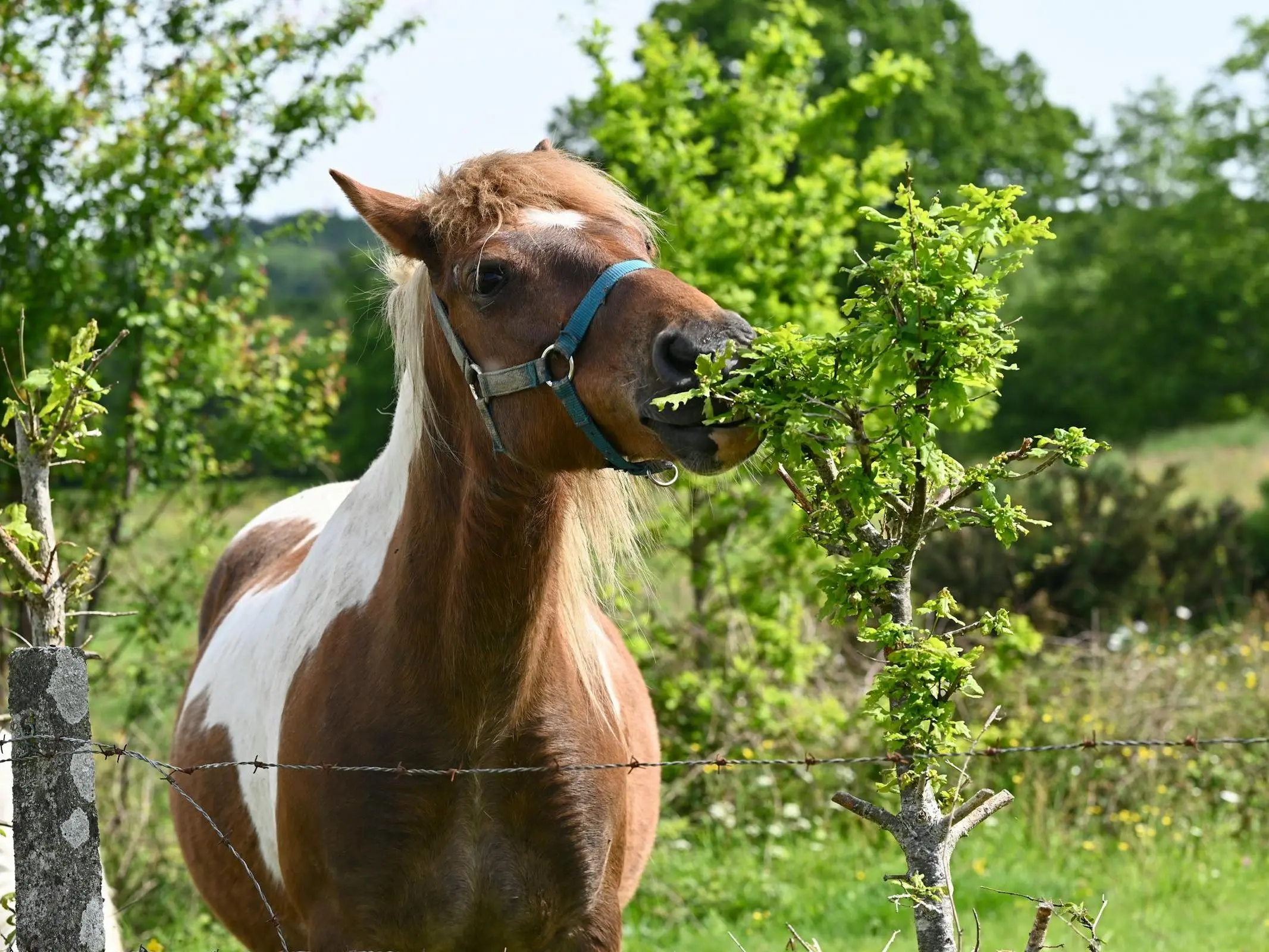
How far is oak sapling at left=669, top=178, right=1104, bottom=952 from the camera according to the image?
1.88 meters

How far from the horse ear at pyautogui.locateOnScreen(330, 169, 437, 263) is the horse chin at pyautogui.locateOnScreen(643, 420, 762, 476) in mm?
831

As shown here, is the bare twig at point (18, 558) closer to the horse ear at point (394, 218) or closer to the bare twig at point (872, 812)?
the horse ear at point (394, 218)

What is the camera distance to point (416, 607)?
9.22 feet

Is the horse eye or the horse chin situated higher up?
the horse eye

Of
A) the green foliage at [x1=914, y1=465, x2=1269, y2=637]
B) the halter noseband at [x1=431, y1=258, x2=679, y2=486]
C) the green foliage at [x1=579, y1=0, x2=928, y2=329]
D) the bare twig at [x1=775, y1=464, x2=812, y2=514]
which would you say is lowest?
the green foliage at [x1=914, y1=465, x2=1269, y2=637]

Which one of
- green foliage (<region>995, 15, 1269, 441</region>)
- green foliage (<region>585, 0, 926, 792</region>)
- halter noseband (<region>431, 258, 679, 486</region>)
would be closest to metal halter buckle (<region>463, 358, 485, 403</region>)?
halter noseband (<region>431, 258, 679, 486</region>)

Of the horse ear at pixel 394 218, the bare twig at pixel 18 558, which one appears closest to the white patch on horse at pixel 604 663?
the horse ear at pixel 394 218

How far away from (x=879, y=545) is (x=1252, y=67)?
26.4 m

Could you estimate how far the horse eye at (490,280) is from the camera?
265 cm

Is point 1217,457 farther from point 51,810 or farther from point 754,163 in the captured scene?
point 51,810

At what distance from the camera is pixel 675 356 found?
2.26 m

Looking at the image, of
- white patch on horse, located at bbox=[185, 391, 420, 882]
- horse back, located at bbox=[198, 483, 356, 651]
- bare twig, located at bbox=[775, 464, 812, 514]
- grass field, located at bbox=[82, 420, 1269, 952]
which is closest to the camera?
bare twig, located at bbox=[775, 464, 812, 514]

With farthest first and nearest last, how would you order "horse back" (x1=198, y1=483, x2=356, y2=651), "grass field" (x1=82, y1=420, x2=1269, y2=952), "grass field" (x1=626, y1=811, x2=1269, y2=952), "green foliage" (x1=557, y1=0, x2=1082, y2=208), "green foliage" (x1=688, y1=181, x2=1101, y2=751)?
"green foliage" (x1=557, y1=0, x2=1082, y2=208)
"grass field" (x1=82, y1=420, x2=1269, y2=952)
"grass field" (x1=626, y1=811, x2=1269, y2=952)
"horse back" (x1=198, y1=483, x2=356, y2=651)
"green foliage" (x1=688, y1=181, x2=1101, y2=751)

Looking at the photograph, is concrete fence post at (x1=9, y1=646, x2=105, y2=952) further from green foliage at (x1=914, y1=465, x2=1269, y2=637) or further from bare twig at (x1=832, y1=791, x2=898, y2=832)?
green foliage at (x1=914, y1=465, x2=1269, y2=637)
